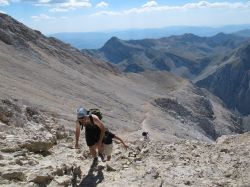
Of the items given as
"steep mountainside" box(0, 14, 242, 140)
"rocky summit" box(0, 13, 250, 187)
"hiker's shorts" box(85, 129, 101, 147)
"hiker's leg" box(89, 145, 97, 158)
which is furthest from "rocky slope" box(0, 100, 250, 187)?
"steep mountainside" box(0, 14, 242, 140)

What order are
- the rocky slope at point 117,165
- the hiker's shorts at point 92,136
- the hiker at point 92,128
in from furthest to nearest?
the hiker's shorts at point 92,136 < the hiker at point 92,128 < the rocky slope at point 117,165

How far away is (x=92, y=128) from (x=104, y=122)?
37.8m

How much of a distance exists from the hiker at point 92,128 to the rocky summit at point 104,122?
0.55 meters

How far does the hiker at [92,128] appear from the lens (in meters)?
13.1

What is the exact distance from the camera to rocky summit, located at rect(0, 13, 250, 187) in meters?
12.6

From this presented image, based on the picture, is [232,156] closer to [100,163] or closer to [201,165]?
[201,165]

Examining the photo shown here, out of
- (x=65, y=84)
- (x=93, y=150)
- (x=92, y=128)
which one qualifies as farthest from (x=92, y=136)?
(x=65, y=84)

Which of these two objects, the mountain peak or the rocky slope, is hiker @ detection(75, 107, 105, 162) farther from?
the mountain peak

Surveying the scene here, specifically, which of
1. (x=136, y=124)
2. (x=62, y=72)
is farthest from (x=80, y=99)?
(x=62, y=72)

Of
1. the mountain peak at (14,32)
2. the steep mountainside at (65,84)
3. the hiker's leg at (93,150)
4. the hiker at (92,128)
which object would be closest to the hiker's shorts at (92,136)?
the hiker at (92,128)

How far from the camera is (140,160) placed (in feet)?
48.9

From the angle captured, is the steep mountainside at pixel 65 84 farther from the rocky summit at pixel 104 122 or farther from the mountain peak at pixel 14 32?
the rocky summit at pixel 104 122

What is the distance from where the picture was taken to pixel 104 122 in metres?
51.3

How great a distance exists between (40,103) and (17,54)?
2618 centimetres
